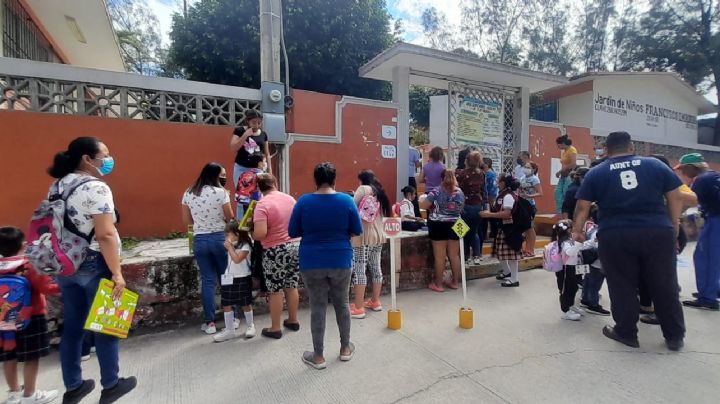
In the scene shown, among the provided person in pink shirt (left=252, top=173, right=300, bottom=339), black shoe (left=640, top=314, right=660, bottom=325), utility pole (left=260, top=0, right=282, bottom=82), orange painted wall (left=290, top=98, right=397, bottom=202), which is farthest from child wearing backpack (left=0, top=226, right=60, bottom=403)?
black shoe (left=640, top=314, right=660, bottom=325)

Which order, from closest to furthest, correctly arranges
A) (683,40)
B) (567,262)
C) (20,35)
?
(567,262)
(20,35)
(683,40)

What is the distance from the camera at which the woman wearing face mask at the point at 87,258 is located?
7.82 ft

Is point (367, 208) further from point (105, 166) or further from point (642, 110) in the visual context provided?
point (642, 110)

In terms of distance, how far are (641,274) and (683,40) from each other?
822 inches

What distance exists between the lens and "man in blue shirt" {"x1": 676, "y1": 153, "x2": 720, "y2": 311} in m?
4.39

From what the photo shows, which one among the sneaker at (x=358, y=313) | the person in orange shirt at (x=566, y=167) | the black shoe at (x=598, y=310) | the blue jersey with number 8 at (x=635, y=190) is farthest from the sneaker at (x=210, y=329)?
the person in orange shirt at (x=566, y=167)

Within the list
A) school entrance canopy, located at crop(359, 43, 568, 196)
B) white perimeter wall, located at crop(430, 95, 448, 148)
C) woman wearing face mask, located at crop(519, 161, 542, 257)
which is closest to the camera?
woman wearing face mask, located at crop(519, 161, 542, 257)

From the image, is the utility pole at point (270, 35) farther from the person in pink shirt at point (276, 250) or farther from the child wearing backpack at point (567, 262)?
the child wearing backpack at point (567, 262)

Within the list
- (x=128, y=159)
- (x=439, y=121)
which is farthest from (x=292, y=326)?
(x=439, y=121)

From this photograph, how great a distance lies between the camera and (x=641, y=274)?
137 inches

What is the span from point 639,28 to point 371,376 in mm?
23488

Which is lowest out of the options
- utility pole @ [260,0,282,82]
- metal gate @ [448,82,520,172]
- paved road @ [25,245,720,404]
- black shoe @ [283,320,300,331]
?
paved road @ [25,245,720,404]

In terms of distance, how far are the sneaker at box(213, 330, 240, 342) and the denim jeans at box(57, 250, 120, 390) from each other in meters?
1.09

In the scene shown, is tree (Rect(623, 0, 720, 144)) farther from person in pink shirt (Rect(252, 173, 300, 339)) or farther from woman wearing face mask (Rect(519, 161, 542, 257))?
person in pink shirt (Rect(252, 173, 300, 339))
